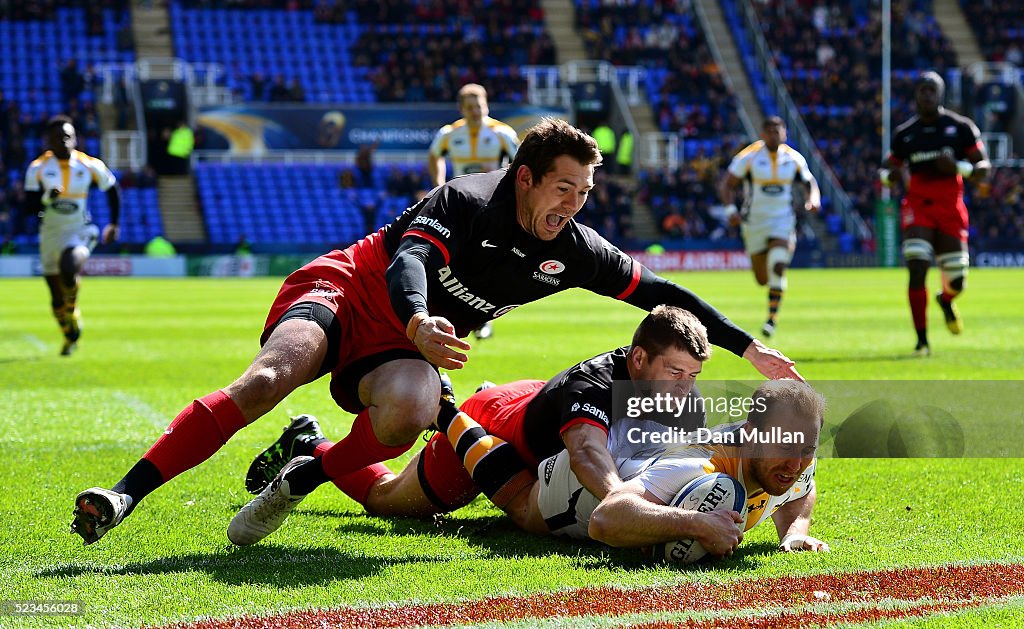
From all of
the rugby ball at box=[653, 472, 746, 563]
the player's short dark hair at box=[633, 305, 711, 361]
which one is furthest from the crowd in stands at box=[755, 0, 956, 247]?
the rugby ball at box=[653, 472, 746, 563]

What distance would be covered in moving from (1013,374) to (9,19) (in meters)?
41.1

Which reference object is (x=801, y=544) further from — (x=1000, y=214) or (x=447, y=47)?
(x=447, y=47)

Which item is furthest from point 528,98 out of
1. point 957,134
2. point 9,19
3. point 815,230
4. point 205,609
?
point 205,609

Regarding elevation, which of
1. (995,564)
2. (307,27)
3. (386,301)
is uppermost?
(307,27)

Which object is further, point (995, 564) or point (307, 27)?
point (307, 27)

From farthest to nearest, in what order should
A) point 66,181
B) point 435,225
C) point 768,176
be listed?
point 768,176, point 66,181, point 435,225

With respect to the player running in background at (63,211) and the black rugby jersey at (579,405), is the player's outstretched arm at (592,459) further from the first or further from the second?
the player running in background at (63,211)

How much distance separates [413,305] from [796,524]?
156cm

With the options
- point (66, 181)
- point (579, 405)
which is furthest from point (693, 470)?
point (66, 181)

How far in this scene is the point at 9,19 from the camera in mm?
42344

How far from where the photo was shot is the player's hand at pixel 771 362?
436cm

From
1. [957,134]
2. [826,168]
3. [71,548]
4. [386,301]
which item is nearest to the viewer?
[71,548]

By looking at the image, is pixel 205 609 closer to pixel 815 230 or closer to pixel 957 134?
pixel 957 134

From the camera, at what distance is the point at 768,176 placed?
551 inches
